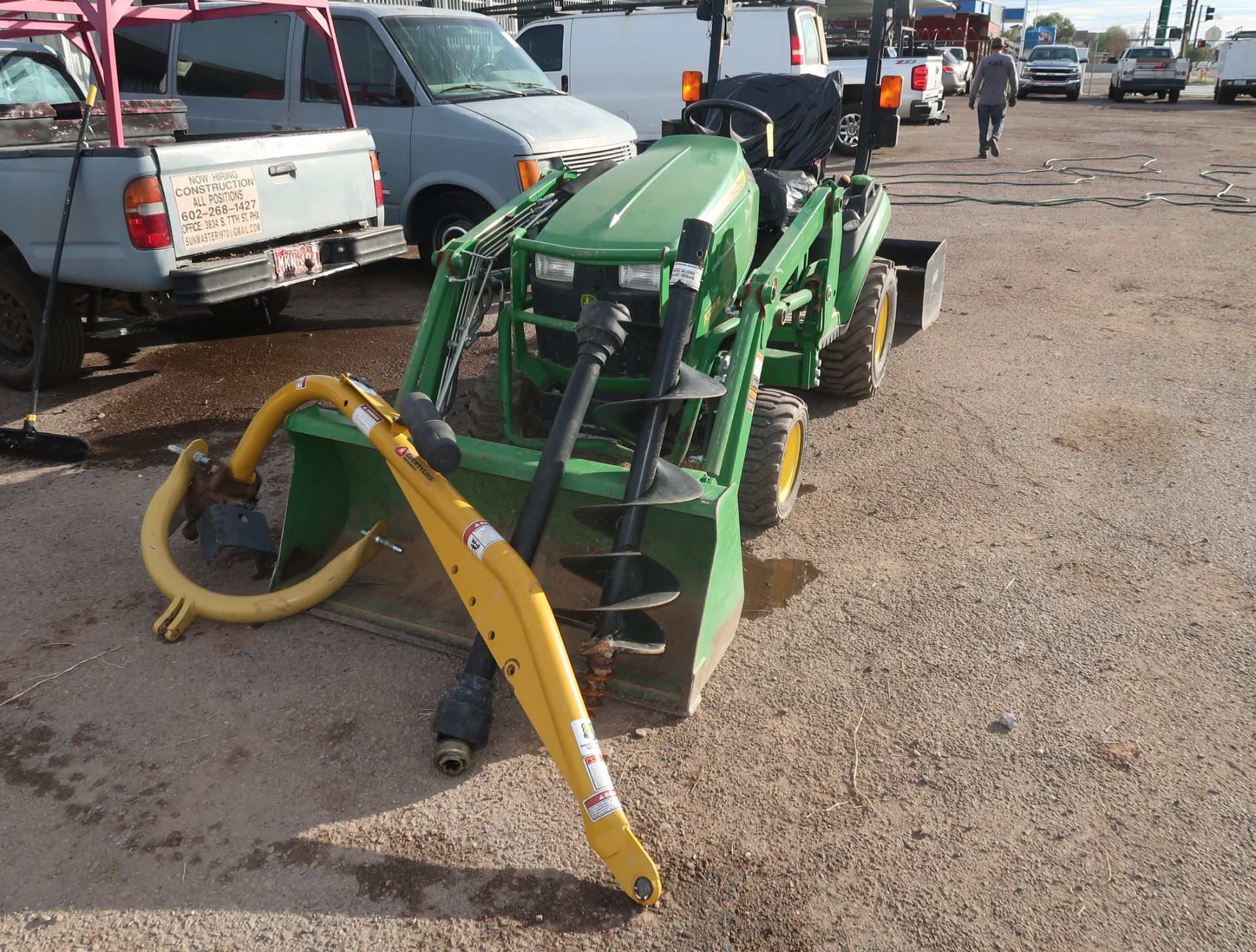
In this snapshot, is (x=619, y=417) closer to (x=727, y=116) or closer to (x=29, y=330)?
(x=727, y=116)

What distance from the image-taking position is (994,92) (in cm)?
1542

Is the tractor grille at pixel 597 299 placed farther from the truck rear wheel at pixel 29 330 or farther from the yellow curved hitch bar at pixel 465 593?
the truck rear wheel at pixel 29 330

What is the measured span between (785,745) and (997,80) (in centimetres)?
1511

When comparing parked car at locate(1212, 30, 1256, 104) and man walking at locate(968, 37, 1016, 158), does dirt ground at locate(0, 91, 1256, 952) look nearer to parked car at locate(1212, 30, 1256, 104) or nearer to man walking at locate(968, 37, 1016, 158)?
man walking at locate(968, 37, 1016, 158)

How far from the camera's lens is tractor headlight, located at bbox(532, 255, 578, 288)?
149 inches

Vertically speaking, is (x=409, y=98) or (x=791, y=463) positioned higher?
(x=409, y=98)

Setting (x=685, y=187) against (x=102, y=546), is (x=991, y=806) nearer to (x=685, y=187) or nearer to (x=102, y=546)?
(x=685, y=187)

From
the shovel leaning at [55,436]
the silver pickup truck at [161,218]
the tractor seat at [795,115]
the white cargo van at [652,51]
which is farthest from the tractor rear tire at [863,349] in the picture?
the white cargo van at [652,51]

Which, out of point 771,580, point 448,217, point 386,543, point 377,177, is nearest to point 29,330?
point 377,177

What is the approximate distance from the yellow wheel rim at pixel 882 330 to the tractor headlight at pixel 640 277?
248 cm

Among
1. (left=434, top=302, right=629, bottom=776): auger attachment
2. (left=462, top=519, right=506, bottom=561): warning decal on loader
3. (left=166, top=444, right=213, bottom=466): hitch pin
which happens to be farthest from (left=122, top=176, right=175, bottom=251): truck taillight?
(left=462, top=519, right=506, bottom=561): warning decal on loader

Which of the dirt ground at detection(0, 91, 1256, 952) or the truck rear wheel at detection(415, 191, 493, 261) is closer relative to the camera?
the dirt ground at detection(0, 91, 1256, 952)

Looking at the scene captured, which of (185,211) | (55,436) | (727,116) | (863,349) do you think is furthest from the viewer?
(863,349)

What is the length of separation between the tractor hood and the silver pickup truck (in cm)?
238
